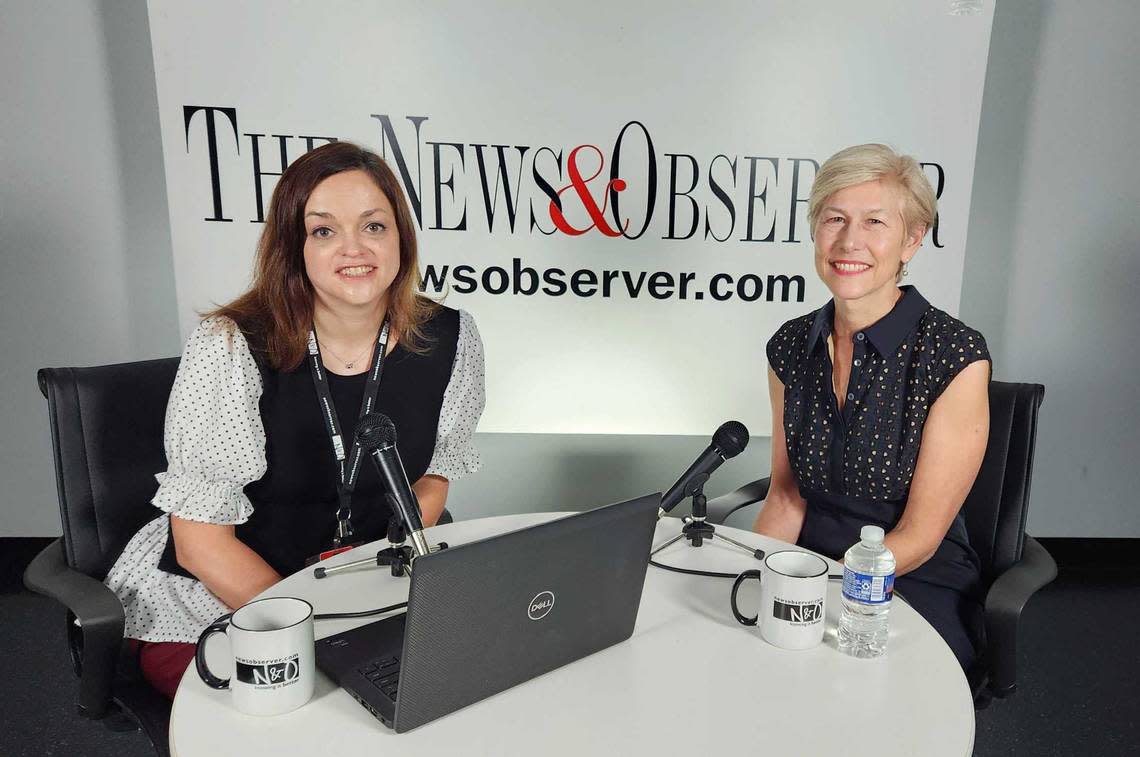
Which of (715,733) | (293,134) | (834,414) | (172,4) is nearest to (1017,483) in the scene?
(834,414)

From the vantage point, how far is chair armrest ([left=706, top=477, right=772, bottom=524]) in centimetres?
201

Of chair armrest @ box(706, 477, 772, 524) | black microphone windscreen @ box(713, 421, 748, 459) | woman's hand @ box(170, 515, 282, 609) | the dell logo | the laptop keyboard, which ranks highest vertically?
black microphone windscreen @ box(713, 421, 748, 459)

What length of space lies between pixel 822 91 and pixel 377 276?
198 cm

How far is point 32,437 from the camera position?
10.5 ft

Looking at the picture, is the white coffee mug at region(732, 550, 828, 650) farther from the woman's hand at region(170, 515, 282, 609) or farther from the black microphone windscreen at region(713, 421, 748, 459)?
the woman's hand at region(170, 515, 282, 609)

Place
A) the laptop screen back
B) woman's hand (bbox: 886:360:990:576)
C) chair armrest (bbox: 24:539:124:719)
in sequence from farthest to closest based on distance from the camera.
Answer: woman's hand (bbox: 886:360:990:576)
chair armrest (bbox: 24:539:124:719)
the laptop screen back

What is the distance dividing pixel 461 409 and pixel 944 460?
115 cm

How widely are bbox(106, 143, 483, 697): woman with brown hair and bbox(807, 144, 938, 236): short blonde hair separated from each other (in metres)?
0.99

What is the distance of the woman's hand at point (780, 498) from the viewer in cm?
195

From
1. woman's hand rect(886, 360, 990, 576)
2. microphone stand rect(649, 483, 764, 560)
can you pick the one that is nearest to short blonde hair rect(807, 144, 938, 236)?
woman's hand rect(886, 360, 990, 576)

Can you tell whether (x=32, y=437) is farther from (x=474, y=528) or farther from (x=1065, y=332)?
(x=1065, y=332)

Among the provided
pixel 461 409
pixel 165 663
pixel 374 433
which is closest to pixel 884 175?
pixel 461 409

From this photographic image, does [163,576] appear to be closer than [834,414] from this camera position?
Yes

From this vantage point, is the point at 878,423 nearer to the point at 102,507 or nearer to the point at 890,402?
the point at 890,402
